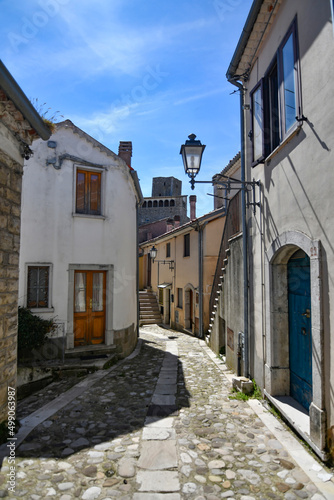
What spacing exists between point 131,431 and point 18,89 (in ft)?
15.5

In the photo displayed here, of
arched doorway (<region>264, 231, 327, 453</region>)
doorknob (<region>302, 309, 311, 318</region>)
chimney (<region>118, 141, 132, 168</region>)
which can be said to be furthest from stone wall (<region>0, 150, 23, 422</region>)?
chimney (<region>118, 141, 132, 168</region>)

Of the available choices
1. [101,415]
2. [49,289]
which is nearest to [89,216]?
[49,289]

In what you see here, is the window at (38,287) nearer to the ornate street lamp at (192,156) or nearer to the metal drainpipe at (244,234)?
the ornate street lamp at (192,156)

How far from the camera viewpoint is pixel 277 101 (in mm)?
5273

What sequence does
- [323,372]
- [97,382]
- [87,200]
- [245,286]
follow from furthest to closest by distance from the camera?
[87,200]
[97,382]
[245,286]
[323,372]

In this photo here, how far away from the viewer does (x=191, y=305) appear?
53.6 ft

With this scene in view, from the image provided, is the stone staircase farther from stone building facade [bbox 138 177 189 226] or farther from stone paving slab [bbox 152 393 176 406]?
stone building facade [bbox 138 177 189 226]

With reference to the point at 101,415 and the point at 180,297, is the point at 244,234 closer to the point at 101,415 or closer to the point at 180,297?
the point at 101,415

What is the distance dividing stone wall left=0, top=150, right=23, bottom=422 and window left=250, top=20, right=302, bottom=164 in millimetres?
3878

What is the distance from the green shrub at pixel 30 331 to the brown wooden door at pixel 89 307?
97 cm

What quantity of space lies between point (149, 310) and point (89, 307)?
12.0 metres

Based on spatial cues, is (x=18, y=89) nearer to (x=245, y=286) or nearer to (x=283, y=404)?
(x=245, y=286)

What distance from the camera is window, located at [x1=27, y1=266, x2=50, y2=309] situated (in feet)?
27.6

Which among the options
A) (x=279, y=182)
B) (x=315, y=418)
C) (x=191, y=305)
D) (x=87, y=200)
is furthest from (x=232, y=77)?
(x=191, y=305)
